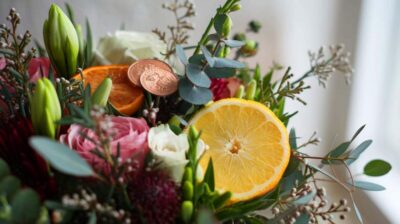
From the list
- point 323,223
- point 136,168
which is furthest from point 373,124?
point 136,168

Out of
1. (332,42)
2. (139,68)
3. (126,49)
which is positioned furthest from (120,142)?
(332,42)

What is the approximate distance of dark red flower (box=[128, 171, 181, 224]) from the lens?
1.35ft

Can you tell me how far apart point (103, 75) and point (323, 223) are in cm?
45

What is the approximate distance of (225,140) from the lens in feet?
1.71

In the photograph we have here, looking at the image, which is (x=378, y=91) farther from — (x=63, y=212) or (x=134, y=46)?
(x=63, y=212)

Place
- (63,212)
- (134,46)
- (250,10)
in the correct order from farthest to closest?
(250,10), (134,46), (63,212)

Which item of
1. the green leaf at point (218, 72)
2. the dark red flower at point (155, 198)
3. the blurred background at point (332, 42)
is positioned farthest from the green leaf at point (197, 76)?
the blurred background at point (332, 42)

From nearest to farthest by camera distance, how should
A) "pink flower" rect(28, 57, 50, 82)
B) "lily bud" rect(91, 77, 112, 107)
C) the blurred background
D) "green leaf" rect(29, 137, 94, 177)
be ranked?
"green leaf" rect(29, 137, 94, 177), "lily bud" rect(91, 77, 112, 107), "pink flower" rect(28, 57, 50, 82), the blurred background

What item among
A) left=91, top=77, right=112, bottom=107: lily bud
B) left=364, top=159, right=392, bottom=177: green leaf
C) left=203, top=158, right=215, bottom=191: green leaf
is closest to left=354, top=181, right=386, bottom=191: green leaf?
left=364, top=159, right=392, bottom=177: green leaf

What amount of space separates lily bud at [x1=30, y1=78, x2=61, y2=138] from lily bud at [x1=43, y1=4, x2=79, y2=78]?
0.12 metres

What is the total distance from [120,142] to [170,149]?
52 millimetres

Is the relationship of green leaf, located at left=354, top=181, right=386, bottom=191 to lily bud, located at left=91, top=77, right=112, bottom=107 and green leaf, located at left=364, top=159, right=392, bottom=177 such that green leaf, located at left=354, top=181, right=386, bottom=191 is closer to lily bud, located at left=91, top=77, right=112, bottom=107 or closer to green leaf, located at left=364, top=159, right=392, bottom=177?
green leaf, located at left=364, top=159, right=392, bottom=177

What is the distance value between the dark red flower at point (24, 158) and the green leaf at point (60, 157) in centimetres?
7

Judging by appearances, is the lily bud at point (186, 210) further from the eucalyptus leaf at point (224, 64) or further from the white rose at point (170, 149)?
the eucalyptus leaf at point (224, 64)
